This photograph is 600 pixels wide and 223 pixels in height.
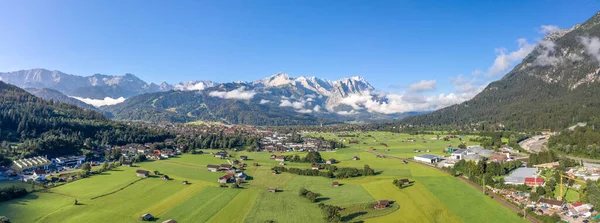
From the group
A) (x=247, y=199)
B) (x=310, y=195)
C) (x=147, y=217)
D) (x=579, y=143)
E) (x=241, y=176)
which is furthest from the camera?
(x=579, y=143)

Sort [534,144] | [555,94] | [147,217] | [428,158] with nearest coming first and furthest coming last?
[147,217] < [428,158] < [534,144] < [555,94]

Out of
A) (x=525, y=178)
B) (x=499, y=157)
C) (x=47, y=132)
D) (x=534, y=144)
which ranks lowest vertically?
(x=525, y=178)

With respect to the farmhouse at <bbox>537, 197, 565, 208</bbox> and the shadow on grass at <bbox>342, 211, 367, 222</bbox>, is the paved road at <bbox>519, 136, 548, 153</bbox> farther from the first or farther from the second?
the shadow on grass at <bbox>342, 211, 367, 222</bbox>

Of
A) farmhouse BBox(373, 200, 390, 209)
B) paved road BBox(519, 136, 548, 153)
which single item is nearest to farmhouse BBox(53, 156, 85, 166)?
farmhouse BBox(373, 200, 390, 209)

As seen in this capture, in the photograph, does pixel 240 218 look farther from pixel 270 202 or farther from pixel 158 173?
pixel 158 173

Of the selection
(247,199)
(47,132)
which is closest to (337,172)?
(247,199)

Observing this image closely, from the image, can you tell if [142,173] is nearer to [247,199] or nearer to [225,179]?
[225,179]

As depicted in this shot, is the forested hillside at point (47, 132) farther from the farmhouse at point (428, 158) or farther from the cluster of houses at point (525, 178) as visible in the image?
the cluster of houses at point (525, 178)

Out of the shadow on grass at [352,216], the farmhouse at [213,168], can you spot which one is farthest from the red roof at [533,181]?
the farmhouse at [213,168]
